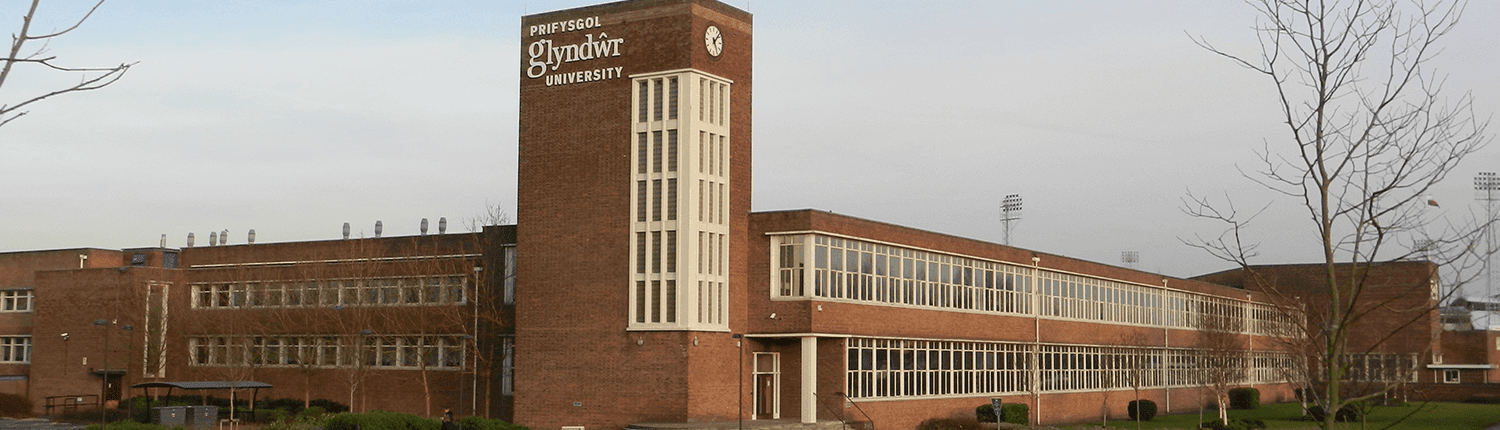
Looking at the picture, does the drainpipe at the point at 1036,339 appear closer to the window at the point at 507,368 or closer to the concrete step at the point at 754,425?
the concrete step at the point at 754,425

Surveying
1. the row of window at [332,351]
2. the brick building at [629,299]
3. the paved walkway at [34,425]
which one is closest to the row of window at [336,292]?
the brick building at [629,299]

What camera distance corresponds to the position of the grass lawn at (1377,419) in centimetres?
5864

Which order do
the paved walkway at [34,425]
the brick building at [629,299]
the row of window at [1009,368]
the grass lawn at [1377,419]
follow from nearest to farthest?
the brick building at [629,299]
the row of window at [1009,368]
the paved walkway at [34,425]
the grass lawn at [1377,419]

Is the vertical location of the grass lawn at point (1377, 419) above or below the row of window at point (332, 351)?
below

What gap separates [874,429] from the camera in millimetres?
47656

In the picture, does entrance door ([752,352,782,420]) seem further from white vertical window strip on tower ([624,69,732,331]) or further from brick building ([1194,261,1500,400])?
brick building ([1194,261,1500,400])

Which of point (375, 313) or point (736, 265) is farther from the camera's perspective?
point (375, 313)

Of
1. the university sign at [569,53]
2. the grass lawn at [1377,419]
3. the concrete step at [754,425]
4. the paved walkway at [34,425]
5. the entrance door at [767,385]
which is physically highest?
the university sign at [569,53]

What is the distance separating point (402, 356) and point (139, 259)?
58.3ft

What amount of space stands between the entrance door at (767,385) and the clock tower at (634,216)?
140 centimetres

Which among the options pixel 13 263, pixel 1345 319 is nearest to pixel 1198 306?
pixel 13 263

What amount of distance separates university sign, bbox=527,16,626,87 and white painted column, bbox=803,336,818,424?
10952 millimetres

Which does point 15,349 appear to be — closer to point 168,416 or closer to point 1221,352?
point 168,416

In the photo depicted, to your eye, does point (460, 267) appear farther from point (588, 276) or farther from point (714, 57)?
point (714, 57)
